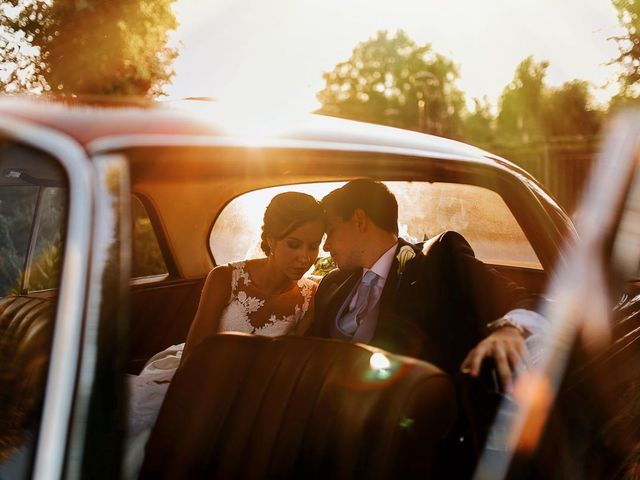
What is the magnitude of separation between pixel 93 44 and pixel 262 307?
34.6ft

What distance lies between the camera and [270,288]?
13.2 feet

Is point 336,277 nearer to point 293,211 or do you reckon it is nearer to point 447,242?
point 293,211

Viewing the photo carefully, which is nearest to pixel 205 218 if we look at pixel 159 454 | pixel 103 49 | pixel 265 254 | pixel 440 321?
pixel 265 254

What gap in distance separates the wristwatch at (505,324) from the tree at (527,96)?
62.9 m

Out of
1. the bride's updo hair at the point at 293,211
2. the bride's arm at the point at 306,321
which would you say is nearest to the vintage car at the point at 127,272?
the bride's updo hair at the point at 293,211

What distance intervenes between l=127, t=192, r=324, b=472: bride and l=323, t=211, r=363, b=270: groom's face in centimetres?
15

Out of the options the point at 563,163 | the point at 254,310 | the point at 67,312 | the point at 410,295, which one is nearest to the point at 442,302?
the point at 410,295

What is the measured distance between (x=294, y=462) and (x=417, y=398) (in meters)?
0.32

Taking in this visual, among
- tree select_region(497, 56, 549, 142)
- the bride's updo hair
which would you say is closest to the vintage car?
the bride's updo hair

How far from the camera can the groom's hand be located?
1.97 meters

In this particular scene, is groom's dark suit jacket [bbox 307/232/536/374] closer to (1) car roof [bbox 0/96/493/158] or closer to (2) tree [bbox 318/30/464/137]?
(1) car roof [bbox 0/96/493/158]

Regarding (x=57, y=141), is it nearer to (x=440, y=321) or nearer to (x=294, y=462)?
(x=294, y=462)

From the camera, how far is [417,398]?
5.59ft

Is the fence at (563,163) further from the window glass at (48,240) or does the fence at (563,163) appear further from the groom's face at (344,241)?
the window glass at (48,240)
